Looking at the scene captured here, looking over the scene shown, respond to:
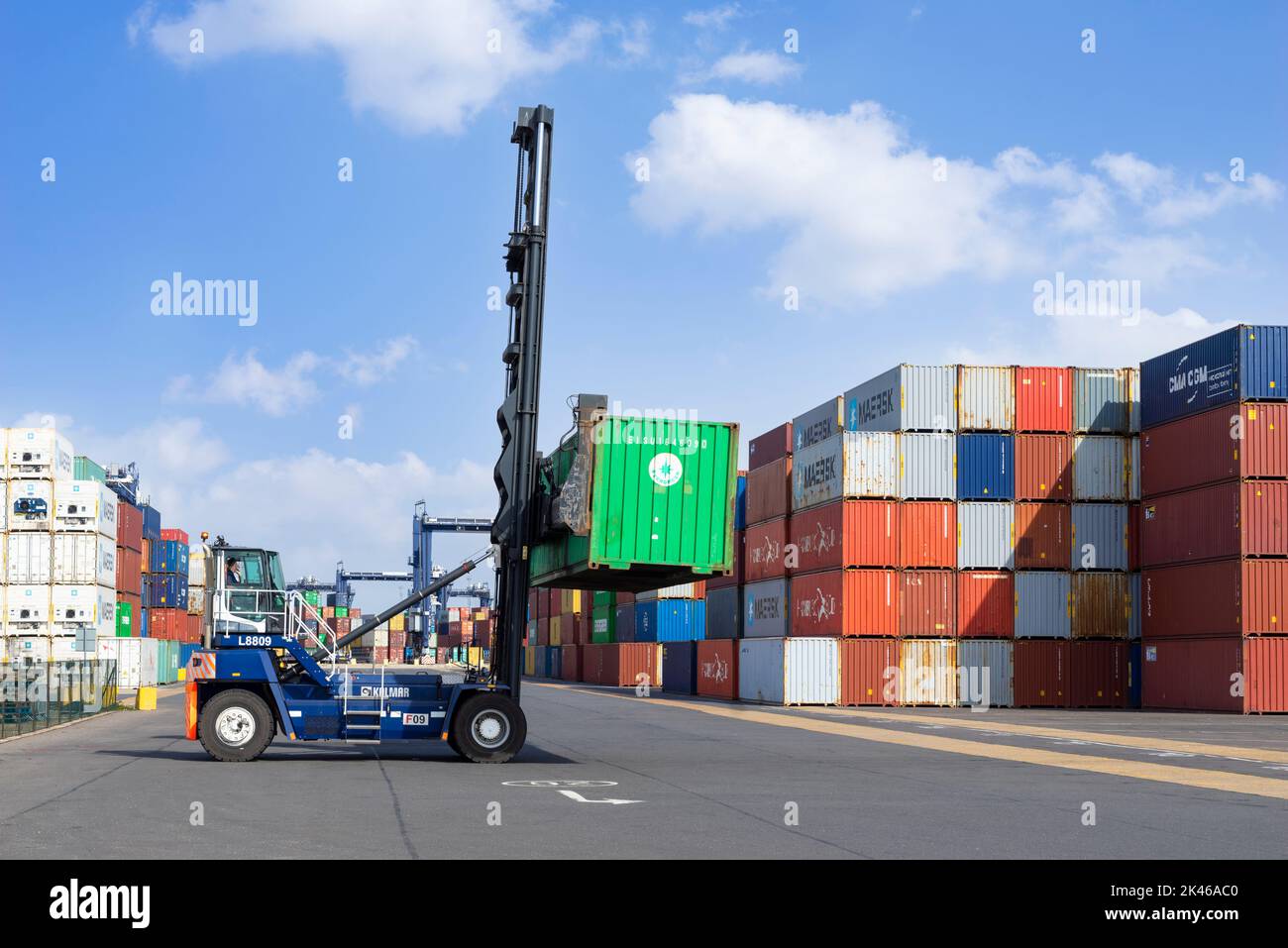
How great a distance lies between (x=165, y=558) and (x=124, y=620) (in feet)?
83.4

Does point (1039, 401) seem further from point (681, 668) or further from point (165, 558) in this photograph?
point (165, 558)

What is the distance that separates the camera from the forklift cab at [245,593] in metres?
21.6

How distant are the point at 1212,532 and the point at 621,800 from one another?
3259cm

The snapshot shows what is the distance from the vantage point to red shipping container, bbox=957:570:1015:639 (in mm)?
46594

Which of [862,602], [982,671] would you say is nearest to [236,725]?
[862,602]

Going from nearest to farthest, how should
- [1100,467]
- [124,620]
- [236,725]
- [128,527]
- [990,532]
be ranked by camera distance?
[236,725], [990,532], [1100,467], [124,620], [128,527]

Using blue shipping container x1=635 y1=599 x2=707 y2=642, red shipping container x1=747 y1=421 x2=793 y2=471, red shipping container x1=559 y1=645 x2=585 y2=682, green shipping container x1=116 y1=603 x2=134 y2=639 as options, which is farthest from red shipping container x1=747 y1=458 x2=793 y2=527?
red shipping container x1=559 y1=645 x2=585 y2=682

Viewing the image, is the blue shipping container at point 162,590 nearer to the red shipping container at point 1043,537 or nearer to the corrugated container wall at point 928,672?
the corrugated container wall at point 928,672

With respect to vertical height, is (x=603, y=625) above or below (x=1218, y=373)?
below

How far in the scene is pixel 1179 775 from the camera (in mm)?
20312

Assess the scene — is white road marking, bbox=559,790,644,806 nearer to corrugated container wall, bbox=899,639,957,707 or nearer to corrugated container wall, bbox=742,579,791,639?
corrugated container wall, bbox=899,639,957,707

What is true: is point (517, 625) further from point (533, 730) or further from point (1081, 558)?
point (1081, 558)

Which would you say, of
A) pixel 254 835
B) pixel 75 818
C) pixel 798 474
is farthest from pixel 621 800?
pixel 798 474

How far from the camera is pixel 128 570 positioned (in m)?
63.8
